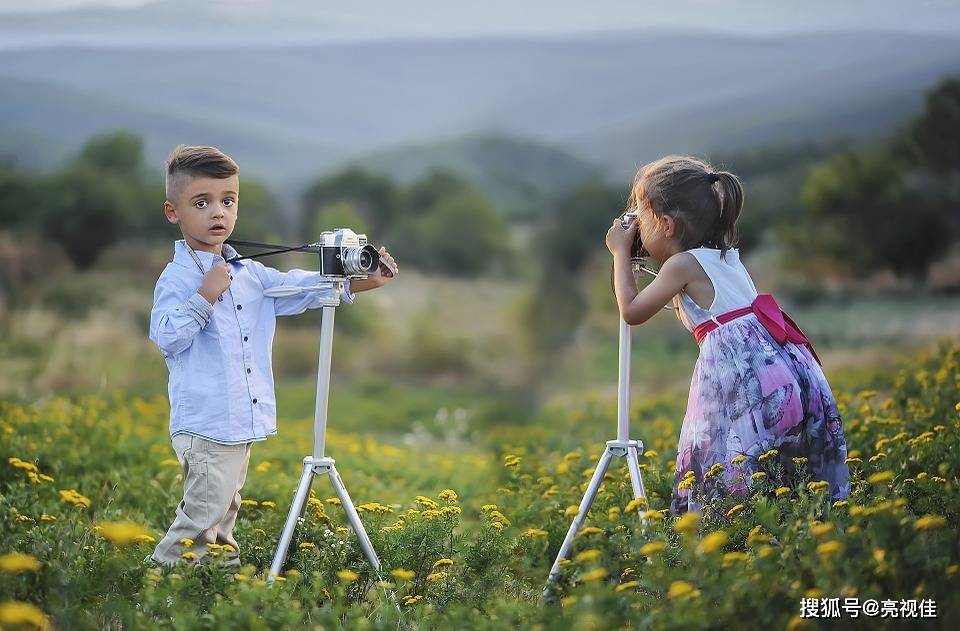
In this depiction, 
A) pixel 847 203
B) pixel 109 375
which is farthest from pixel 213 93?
pixel 847 203

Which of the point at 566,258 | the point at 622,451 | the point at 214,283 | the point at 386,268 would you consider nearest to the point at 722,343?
the point at 622,451

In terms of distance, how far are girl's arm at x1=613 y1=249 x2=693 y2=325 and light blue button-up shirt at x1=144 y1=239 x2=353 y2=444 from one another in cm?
93

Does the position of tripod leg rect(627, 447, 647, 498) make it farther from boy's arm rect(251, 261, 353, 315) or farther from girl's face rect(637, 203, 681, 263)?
boy's arm rect(251, 261, 353, 315)

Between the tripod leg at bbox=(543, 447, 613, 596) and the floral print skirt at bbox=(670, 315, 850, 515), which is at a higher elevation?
the floral print skirt at bbox=(670, 315, 850, 515)

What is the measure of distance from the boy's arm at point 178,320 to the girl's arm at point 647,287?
1379 millimetres

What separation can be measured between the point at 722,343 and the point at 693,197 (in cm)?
53

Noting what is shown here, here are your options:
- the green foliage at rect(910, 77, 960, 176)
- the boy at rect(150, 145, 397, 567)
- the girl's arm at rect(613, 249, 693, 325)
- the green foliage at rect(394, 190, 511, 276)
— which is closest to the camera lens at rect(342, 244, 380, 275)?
the boy at rect(150, 145, 397, 567)

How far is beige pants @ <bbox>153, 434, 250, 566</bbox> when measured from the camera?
3.60 metres

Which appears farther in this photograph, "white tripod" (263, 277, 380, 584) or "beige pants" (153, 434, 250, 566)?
"beige pants" (153, 434, 250, 566)

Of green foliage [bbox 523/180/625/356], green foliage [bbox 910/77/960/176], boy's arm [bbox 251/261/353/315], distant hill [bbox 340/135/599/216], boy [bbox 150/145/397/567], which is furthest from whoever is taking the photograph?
green foliage [bbox 910/77/960/176]

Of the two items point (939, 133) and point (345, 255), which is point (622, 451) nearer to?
point (345, 255)

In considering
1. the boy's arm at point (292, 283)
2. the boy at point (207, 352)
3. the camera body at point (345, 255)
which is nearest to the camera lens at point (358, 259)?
the camera body at point (345, 255)

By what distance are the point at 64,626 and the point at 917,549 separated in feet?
7.46

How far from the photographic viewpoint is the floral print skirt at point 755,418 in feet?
12.3
